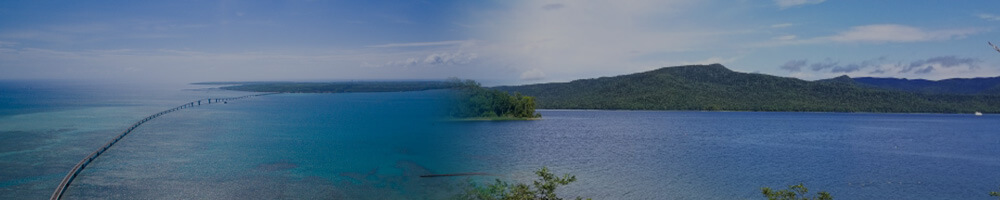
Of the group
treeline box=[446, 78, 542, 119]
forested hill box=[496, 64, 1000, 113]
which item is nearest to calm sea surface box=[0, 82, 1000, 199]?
treeline box=[446, 78, 542, 119]

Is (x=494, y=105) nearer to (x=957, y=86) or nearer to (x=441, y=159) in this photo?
(x=441, y=159)

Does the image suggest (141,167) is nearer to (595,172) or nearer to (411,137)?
(411,137)

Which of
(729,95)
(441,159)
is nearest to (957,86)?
(729,95)

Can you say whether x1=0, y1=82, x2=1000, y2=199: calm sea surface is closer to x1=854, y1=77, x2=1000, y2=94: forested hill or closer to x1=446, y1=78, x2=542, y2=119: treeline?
x1=446, y1=78, x2=542, y2=119: treeline

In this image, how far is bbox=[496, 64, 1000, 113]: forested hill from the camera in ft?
157

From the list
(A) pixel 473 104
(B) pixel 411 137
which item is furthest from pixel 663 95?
(B) pixel 411 137

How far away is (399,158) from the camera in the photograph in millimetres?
14352

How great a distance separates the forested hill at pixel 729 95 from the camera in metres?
48.0

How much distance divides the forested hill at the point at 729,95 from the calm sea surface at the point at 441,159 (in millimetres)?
20071

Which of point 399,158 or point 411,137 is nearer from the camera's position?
point 399,158

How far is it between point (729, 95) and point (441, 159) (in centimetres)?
4261

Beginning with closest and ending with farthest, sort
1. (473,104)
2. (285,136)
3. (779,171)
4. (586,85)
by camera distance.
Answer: (779,171) → (285,136) → (473,104) → (586,85)

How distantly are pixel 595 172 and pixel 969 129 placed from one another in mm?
28514

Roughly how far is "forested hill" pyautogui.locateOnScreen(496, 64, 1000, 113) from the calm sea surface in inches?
790
